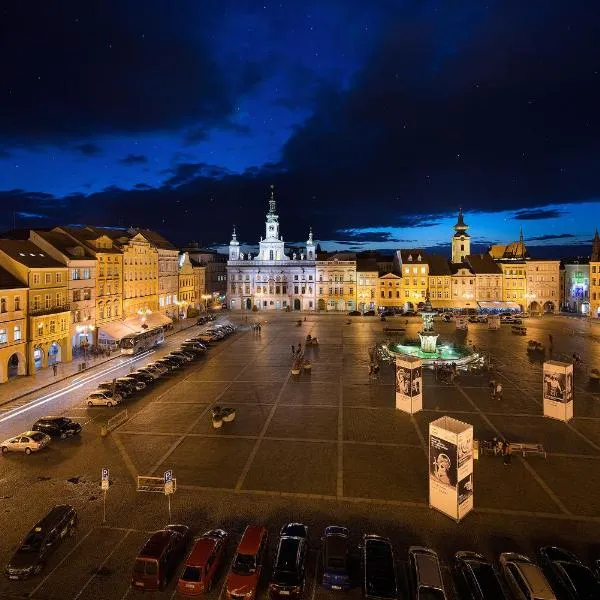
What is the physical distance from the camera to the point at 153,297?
74.3 m

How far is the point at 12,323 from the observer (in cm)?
4088

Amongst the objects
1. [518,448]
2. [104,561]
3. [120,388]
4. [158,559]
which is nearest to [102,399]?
[120,388]

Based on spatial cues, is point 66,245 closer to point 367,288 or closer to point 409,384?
point 409,384

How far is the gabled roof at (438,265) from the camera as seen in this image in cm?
10156

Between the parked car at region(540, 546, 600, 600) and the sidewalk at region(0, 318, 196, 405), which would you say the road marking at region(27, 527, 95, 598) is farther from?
the sidewalk at region(0, 318, 196, 405)

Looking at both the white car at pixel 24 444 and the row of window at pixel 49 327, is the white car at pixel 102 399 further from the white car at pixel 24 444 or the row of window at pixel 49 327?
the row of window at pixel 49 327

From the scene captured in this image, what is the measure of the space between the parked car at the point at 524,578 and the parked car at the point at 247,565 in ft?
25.6

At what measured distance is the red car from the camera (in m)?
14.1

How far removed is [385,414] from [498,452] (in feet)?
27.2

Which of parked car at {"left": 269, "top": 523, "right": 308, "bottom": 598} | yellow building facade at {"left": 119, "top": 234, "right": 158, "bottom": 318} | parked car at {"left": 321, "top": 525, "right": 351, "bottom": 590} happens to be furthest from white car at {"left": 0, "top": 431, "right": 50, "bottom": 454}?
yellow building facade at {"left": 119, "top": 234, "right": 158, "bottom": 318}

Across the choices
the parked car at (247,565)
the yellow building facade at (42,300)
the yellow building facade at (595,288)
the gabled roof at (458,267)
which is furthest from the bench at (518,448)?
the gabled roof at (458,267)

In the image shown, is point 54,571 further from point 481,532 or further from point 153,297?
point 153,297

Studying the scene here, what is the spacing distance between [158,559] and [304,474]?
29.4 feet

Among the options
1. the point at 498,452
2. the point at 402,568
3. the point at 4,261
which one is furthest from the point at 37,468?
the point at 4,261
